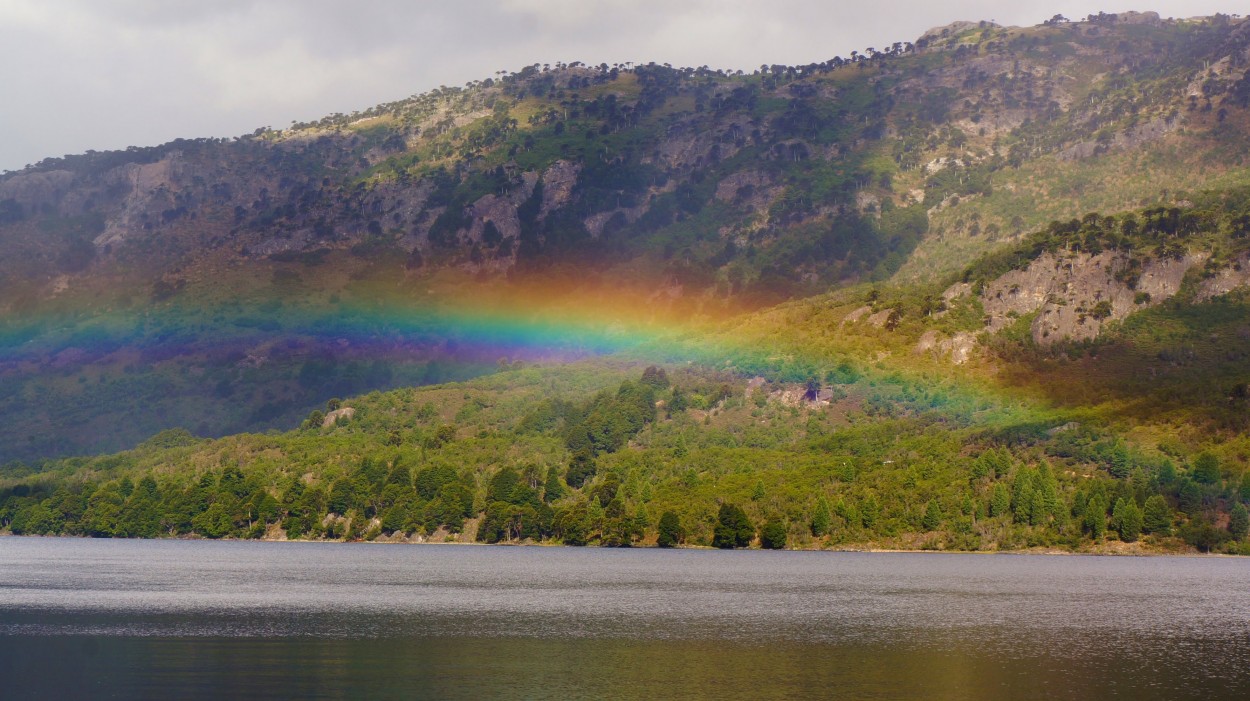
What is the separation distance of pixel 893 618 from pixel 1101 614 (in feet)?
69.4

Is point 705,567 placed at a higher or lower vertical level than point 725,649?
lower

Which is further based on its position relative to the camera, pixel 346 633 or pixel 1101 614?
pixel 1101 614

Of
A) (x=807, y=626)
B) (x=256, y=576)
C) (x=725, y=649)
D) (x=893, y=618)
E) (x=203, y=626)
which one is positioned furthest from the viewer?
(x=256, y=576)

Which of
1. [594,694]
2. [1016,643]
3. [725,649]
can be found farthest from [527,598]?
[594,694]

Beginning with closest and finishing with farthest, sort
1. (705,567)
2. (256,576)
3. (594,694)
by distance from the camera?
Result: (594,694) → (256,576) → (705,567)

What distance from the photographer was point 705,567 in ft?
609

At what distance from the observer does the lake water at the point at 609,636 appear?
3113 inches

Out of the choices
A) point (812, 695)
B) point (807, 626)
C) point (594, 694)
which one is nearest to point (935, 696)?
point (812, 695)

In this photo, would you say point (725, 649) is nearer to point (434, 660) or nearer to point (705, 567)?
point (434, 660)

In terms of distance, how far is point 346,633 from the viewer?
102 meters

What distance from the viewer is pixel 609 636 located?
337ft

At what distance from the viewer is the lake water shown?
79.1 meters

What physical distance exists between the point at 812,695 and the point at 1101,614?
58892 mm

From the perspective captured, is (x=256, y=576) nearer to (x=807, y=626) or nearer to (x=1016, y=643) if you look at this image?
(x=807, y=626)
